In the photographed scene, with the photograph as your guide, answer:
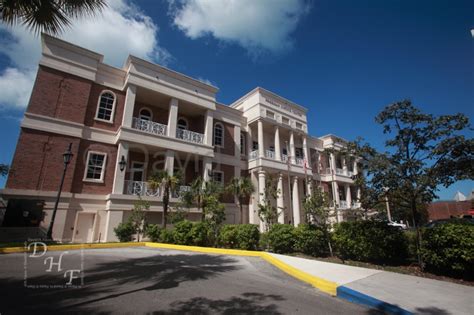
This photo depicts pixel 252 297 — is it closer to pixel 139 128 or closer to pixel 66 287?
pixel 66 287

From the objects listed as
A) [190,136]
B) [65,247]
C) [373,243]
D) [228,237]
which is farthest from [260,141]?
[65,247]

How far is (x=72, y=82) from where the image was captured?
15680mm

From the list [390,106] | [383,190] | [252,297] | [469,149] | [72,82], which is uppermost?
[72,82]

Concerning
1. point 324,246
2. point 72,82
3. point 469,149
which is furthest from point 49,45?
point 469,149

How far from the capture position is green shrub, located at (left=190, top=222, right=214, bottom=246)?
1249 centimetres

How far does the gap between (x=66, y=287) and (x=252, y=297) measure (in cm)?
395

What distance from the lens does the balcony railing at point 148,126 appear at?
17.3m

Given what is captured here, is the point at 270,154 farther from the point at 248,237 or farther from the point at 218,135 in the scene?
the point at 248,237

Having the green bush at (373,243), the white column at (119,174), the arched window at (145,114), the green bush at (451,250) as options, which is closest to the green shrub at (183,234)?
the white column at (119,174)

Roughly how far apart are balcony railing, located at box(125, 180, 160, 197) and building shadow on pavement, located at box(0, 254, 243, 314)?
8.28 meters

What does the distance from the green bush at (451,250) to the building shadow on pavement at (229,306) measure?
17.3 ft

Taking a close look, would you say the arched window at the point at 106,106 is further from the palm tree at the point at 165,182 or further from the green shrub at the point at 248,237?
the green shrub at the point at 248,237

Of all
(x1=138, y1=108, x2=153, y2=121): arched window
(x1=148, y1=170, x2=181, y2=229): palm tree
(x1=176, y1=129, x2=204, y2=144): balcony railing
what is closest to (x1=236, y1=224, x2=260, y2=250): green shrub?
(x1=148, y1=170, x2=181, y2=229): palm tree

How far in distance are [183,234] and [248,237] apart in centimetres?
351
